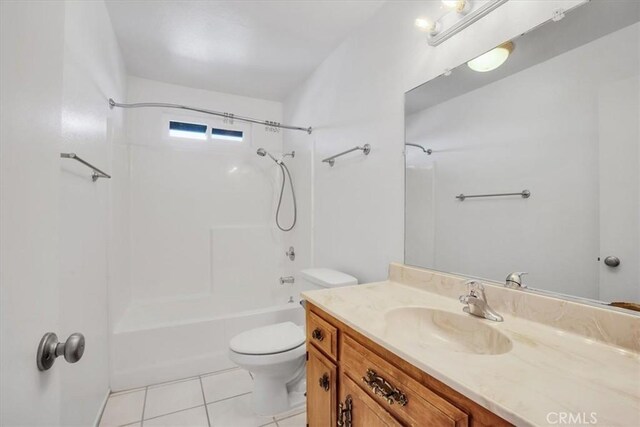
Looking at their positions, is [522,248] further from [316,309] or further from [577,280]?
[316,309]

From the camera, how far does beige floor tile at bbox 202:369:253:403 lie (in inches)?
73.0

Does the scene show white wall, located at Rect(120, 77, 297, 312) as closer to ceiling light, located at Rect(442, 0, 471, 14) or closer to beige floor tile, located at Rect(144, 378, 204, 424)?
beige floor tile, located at Rect(144, 378, 204, 424)

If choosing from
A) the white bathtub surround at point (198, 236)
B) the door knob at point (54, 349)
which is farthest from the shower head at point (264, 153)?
the door knob at point (54, 349)

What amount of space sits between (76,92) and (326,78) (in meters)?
1.61

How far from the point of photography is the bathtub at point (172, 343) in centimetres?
191

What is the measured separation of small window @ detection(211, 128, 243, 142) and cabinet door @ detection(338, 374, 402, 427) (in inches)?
104

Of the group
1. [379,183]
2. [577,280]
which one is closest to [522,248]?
[577,280]

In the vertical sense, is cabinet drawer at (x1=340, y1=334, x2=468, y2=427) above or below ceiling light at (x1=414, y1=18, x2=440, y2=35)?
below

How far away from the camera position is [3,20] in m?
0.40

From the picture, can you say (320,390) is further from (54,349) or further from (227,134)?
(227,134)

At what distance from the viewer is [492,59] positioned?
1.10 meters

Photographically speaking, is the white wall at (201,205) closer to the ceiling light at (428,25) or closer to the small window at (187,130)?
the small window at (187,130)

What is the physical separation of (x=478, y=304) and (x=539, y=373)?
0.37 metres
